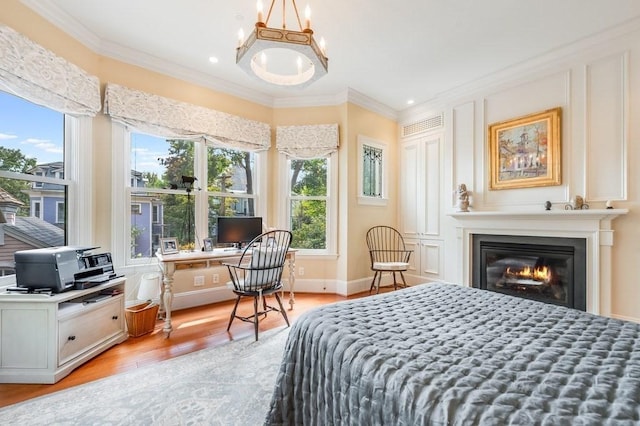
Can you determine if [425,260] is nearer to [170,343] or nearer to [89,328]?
[170,343]

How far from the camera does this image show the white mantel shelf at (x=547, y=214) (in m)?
2.69

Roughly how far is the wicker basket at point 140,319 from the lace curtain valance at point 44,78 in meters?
1.97

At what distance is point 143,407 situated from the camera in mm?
1680

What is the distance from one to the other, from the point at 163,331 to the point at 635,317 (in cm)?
446

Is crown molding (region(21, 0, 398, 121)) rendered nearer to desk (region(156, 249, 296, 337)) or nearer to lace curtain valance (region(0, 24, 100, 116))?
lace curtain valance (region(0, 24, 100, 116))

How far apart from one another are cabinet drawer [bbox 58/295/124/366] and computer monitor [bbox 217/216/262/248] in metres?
1.22

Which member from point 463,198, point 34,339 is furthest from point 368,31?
point 34,339

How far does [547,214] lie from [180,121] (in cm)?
426

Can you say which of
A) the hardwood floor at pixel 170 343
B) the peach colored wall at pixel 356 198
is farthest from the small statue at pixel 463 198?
the hardwood floor at pixel 170 343

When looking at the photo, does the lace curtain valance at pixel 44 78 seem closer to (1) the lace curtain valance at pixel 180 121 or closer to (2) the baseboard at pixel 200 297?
(1) the lace curtain valance at pixel 180 121

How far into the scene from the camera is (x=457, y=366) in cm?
93

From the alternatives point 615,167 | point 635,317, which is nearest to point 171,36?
point 615,167

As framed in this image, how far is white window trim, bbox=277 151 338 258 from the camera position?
425 cm

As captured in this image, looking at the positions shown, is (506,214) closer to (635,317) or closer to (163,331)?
(635,317)
